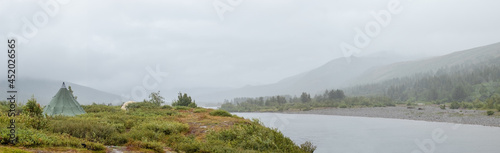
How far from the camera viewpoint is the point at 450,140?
4203cm

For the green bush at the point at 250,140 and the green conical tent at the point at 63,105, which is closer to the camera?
the green bush at the point at 250,140

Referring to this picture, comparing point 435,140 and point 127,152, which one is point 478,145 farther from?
point 127,152

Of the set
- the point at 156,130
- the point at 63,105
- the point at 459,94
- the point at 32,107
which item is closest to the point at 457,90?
the point at 459,94

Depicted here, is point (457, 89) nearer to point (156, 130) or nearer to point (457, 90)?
point (457, 90)

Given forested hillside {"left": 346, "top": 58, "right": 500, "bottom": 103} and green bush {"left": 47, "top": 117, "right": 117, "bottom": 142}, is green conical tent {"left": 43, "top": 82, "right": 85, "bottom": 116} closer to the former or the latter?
green bush {"left": 47, "top": 117, "right": 117, "bottom": 142}

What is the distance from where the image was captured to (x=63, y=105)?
26141mm

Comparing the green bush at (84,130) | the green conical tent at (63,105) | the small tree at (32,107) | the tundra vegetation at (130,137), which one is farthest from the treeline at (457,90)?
the small tree at (32,107)

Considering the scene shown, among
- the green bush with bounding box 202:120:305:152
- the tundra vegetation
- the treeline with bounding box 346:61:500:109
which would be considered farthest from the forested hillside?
the tundra vegetation

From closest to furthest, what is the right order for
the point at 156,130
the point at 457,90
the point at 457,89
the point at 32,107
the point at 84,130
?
1. the point at 84,130
2. the point at 156,130
3. the point at 32,107
4. the point at 457,90
5. the point at 457,89

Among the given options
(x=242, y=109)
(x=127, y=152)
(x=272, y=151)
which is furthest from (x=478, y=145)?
(x=242, y=109)

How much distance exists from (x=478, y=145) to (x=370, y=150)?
12359mm

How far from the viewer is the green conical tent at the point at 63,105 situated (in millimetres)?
25734

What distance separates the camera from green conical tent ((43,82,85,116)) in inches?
1013

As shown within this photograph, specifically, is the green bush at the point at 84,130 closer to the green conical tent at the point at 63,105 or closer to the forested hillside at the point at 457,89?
the green conical tent at the point at 63,105
